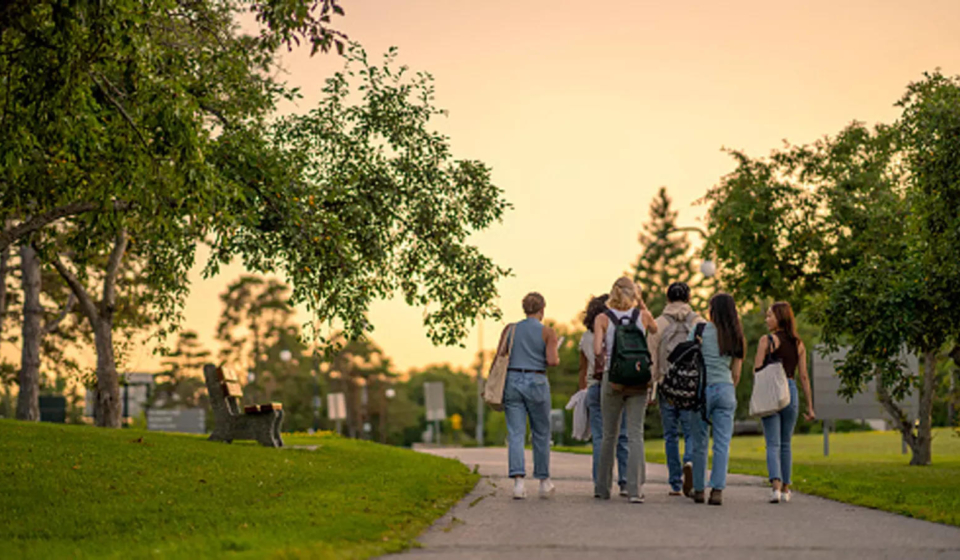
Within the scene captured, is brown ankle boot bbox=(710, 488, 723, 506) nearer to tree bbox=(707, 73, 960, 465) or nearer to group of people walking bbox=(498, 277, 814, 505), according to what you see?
group of people walking bbox=(498, 277, 814, 505)

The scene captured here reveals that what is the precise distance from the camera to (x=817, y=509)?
1084cm

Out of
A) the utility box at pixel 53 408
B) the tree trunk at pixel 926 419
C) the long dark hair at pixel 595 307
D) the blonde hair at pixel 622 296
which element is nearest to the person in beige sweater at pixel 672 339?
the blonde hair at pixel 622 296

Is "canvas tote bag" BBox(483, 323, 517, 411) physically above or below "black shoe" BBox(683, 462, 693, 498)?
above

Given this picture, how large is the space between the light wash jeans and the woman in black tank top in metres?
1.29

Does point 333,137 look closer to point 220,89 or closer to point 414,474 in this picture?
point 220,89

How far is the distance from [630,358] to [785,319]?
163 cm

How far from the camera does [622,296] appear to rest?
37.2 feet

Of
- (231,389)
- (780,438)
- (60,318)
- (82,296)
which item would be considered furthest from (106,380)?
(780,438)

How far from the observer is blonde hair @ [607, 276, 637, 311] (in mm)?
11336

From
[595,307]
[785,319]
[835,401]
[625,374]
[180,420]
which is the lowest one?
[180,420]

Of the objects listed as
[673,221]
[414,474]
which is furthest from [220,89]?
[673,221]

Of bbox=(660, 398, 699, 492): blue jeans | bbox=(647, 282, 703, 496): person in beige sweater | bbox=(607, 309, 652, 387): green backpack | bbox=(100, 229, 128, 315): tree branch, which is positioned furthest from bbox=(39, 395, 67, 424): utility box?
bbox=(607, 309, 652, 387): green backpack

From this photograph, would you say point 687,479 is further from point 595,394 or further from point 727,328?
point 727,328

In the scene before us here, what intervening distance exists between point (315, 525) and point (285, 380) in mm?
96390
